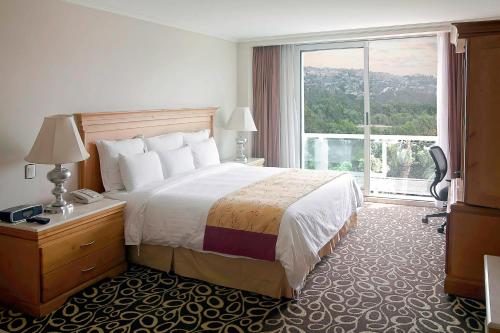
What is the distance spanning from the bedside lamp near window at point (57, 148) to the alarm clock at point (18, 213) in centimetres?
13

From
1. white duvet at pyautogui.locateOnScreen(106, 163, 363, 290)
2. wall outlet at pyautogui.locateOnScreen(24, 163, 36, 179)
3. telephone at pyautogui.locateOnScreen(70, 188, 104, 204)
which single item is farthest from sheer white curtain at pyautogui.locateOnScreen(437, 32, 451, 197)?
wall outlet at pyautogui.locateOnScreen(24, 163, 36, 179)

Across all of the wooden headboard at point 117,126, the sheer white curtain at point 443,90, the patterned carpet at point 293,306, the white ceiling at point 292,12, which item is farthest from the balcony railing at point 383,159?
the patterned carpet at point 293,306

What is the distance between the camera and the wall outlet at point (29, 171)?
3404mm

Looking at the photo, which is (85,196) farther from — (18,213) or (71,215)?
(18,213)

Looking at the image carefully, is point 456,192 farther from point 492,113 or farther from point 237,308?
point 237,308

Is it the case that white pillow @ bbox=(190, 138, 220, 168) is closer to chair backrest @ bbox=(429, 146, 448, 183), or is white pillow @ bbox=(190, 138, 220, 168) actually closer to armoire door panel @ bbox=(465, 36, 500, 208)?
chair backrest @ bbox=(429, 146, 448, 183)

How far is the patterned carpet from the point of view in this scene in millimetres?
2752

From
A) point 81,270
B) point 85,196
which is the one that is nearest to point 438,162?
point 85,196

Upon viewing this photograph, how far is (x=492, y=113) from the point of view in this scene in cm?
285

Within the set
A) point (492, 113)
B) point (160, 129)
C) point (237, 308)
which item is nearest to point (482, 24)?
point (492, 113)

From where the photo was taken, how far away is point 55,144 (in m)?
3.16

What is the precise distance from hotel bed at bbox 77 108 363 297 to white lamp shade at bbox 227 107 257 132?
1.65 m

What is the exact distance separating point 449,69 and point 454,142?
3.13 feet

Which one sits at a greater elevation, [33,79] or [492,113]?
[33,79]
